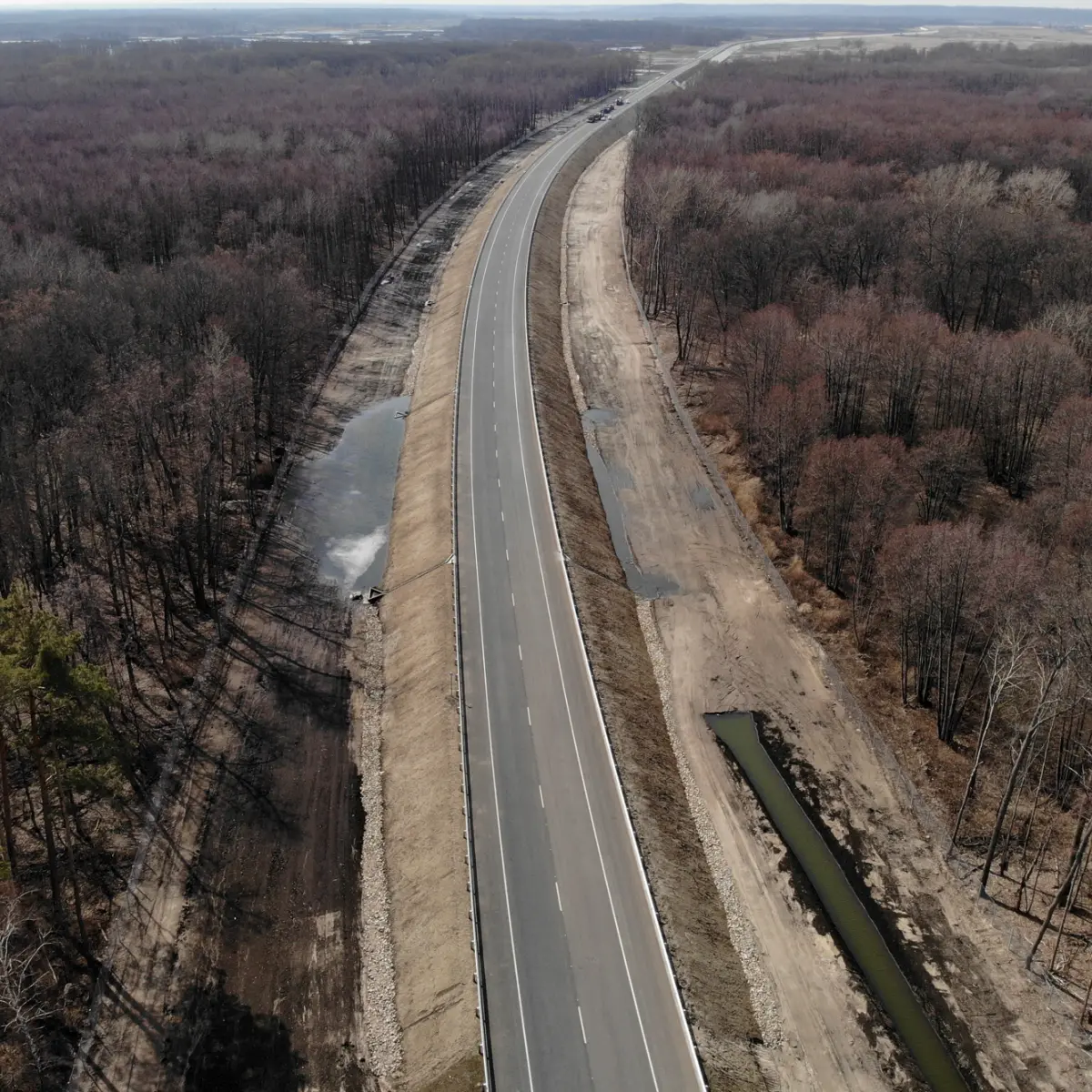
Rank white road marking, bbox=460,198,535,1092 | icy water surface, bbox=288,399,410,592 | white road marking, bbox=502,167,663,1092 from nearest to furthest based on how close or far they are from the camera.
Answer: white road marking, bbox=460,198,535,1092
white road marking, bbox=502,167,663,1092
icy water surface, bbox=288,399,410,592

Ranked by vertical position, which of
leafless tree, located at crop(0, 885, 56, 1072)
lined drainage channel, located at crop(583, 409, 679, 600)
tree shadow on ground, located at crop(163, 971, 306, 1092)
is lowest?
tree shadow on ground, located at crop(163, 971, 306, 1092)

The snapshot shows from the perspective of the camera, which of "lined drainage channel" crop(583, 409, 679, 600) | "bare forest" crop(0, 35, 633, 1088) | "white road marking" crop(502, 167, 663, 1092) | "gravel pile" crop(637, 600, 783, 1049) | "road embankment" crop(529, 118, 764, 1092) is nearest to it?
"white road marking" crop(502, 167, 663, 1092)

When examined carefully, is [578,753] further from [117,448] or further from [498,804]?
[117,448]

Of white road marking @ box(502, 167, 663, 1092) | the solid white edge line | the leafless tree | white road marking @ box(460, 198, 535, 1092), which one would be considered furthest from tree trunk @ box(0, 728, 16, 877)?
the solid white edge line

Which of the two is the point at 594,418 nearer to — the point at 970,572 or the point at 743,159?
the point at 970,572

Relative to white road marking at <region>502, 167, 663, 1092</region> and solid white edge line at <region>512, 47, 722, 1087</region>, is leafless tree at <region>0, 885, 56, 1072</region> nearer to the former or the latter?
solid white edge line at <region>512, 47, 722, 1087</region>

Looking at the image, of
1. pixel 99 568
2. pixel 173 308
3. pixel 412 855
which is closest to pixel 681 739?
pixel 412 855

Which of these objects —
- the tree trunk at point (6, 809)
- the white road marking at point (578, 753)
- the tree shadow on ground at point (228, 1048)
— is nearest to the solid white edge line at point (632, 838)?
the white road marking at point (578, 753)
